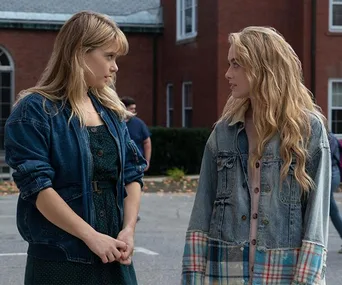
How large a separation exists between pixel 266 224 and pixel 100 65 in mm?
1009

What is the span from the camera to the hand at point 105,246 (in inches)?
147

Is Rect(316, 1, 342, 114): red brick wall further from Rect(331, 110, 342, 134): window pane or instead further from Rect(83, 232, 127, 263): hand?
Rect(83, 232, 127, 263): hand

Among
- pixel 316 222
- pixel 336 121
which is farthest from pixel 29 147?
pixel 336 121

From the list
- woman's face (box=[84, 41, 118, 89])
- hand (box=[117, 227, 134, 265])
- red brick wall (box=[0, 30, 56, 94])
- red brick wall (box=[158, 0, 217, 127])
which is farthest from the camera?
red brick wall (box=[0, 30, 56, 94])

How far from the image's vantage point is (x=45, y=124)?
3799 millimetres

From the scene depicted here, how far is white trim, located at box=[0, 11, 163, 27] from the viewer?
1073 inches

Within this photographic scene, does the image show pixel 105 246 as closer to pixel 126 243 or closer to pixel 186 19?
pixel 126 243

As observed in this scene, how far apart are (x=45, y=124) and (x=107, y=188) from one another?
15.6 inches

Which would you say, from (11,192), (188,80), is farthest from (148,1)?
(11,192)

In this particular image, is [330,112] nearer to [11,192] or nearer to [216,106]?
[216,106]

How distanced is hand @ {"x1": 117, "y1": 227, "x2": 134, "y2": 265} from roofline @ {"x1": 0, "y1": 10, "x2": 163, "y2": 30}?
23971 mm

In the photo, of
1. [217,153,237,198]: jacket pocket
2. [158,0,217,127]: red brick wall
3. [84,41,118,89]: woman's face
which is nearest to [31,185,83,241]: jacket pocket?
[84,41,118,89]: woman's face

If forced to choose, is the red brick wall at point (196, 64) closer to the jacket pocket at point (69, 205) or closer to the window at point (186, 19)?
the window at point (186, 19)

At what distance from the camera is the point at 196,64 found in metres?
25.9
